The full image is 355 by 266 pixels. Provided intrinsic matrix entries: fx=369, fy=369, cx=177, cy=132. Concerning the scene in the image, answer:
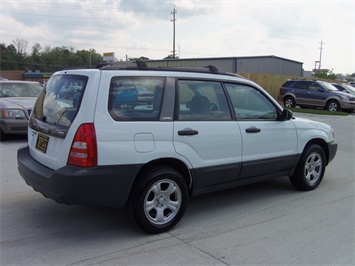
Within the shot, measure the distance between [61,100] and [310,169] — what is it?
3797 mm

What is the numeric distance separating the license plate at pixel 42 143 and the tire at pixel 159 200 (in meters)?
1.09

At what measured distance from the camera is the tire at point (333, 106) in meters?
20.5

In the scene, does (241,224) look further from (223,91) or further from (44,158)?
(44,158)

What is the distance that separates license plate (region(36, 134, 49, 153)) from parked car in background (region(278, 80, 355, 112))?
19.4 m

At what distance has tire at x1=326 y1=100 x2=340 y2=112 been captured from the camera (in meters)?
20.5

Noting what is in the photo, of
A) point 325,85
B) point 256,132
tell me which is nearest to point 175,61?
point 325,85

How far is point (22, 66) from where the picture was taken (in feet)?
282

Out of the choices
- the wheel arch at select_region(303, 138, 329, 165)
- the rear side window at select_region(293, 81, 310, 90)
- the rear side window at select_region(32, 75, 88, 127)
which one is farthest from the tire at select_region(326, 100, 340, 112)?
the rear side window at select_region(32, 75, 88, 127)

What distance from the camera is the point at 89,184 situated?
3.50 metres

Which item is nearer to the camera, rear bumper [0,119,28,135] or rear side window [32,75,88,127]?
rear side window [32,75,88,127]

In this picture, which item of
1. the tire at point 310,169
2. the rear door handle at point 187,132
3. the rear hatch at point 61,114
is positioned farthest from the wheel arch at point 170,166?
the tire at point 310,169

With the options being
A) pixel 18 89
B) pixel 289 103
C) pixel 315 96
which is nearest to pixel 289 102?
pixel 289 103

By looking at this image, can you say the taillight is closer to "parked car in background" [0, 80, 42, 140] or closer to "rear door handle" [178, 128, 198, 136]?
"rear door handle" [178, 128, 198, 136]

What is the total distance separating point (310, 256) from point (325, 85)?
64.6ft
